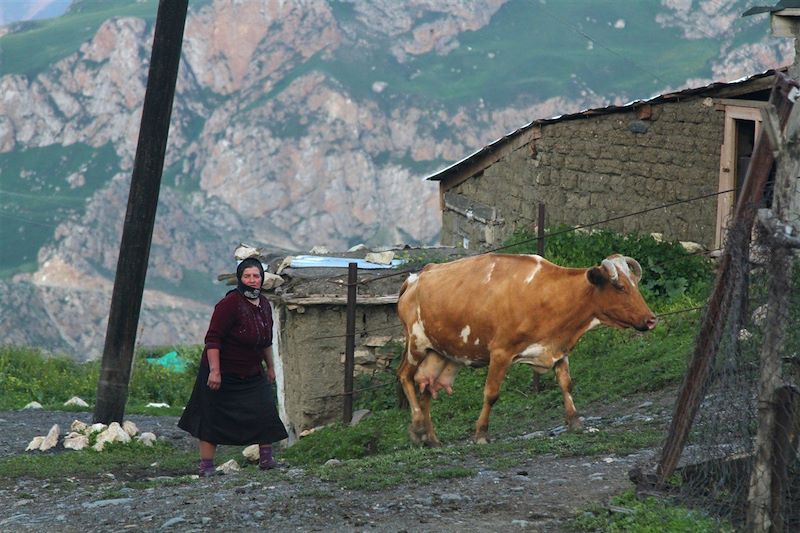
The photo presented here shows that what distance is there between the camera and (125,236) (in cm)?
1420

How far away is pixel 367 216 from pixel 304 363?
101868mm

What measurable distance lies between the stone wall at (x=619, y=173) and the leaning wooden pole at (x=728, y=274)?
369 inches

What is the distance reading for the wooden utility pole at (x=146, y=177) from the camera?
46.1 ft

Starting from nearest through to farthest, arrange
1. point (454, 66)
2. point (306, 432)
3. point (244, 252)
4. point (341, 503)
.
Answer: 1. point (341, 503)
2. point (306, 432)
3. point (244, 252)
4. point (454, 66)

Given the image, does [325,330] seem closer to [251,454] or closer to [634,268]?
[251,454]

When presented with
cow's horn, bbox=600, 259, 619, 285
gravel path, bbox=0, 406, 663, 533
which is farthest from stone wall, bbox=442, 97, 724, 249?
gravel path, bbox=0, 406, 663, 533

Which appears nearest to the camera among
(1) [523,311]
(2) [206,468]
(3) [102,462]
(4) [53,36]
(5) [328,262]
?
(1) [523,311]

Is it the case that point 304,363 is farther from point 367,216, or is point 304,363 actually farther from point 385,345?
point 367,216

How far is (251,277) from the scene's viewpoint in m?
10.7

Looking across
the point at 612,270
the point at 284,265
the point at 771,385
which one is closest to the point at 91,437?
the point at 284,265

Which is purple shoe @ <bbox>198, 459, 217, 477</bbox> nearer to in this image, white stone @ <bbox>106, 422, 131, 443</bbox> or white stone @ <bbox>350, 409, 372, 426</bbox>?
white stone @ <bbox>350, 409, 372, 426</bbox>

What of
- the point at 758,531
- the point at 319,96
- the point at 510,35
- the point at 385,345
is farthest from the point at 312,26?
the point at 758,531

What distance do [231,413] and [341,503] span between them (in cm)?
288

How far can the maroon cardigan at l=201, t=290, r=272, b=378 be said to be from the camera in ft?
35.1
